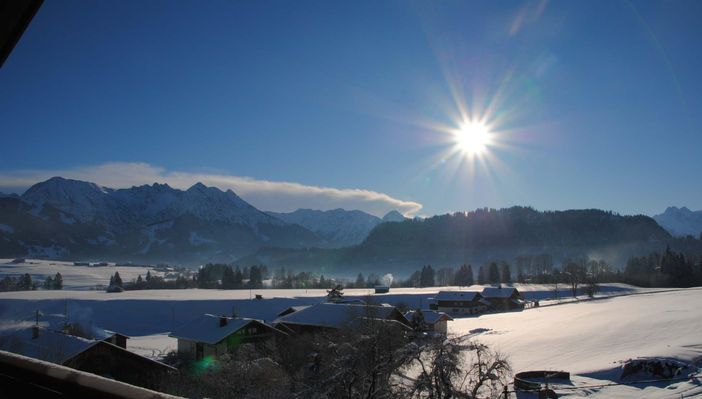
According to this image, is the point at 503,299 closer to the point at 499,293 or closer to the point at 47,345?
the point at 499,293

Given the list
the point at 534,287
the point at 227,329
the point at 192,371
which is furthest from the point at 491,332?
the point at 534,287

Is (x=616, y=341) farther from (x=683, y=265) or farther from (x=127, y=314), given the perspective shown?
(x=683, y=265)

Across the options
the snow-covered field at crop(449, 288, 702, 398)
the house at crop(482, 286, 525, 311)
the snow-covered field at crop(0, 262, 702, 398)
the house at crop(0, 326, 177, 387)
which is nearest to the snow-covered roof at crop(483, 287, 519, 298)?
the house at crop(482, 286, 525, 311)

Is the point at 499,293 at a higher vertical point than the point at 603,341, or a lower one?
lower

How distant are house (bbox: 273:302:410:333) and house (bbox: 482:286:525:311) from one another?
53.3m

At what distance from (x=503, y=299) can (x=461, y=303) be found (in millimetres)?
11491

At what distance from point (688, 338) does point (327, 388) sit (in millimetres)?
33908

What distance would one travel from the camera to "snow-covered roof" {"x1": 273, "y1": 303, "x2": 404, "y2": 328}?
129ft

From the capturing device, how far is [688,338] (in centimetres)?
3809

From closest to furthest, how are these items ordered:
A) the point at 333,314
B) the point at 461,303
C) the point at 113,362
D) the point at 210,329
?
the point at 113,362, the point at 210,329, the point at 333,314, the point at 461,303

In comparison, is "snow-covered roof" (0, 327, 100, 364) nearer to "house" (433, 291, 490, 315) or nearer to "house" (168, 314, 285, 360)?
"house" (168, 314, 285, 360)

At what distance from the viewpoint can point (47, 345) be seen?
33844 mm

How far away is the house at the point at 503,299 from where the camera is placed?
3617 inches

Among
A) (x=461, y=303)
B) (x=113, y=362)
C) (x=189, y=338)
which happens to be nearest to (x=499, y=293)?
(x=461, y=303)
